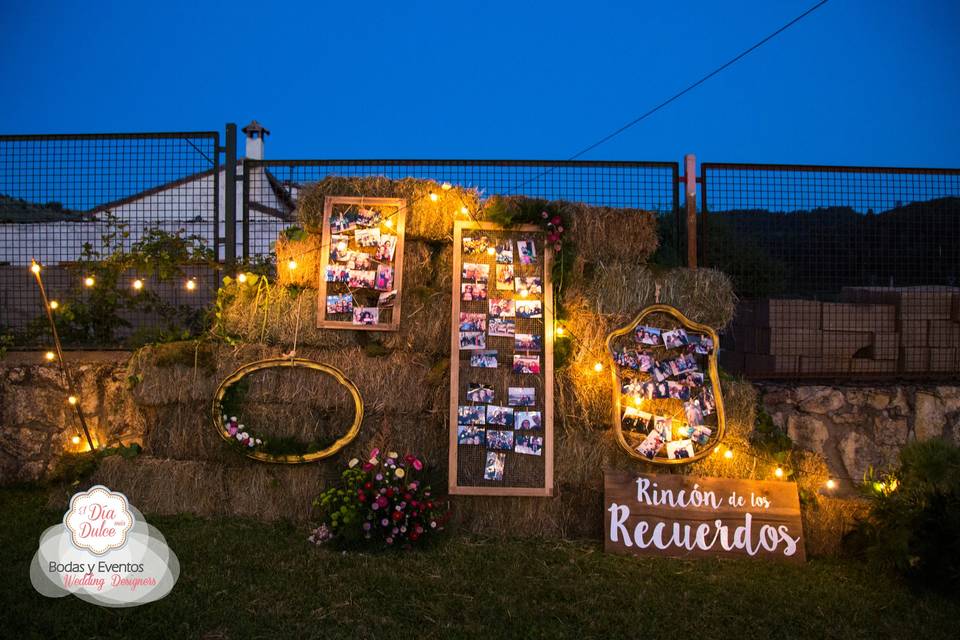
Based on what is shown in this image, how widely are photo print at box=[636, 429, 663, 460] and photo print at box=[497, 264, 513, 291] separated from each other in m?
1.71

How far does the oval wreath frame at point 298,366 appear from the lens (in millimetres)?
5590

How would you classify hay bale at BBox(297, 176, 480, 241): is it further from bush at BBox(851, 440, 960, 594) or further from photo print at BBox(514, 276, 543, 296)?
bush at BBox(851, 440, 960, 594)

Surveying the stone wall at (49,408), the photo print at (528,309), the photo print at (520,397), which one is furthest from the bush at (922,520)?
the stone wall at (49,408)

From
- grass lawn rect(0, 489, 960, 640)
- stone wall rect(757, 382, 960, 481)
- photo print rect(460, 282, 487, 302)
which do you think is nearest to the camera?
grass lawn rect(0, 489, 960, 640)

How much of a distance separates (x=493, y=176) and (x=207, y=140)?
307 cm

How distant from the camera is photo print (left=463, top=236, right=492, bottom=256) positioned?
19.5 ft

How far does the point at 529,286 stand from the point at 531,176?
1628 mm

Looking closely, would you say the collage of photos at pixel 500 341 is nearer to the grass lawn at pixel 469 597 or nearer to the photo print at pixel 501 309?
the photo print at pixel 501 309

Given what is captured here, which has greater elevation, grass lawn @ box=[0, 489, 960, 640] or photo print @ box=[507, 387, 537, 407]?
photo print @ box=[507, 387, 537, 407]

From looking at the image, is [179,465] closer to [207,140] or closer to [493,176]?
[207,140]

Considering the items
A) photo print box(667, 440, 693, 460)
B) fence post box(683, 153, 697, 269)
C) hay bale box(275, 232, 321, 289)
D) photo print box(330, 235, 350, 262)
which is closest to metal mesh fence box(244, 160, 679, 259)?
fence post box(683, 153, 697, 269)

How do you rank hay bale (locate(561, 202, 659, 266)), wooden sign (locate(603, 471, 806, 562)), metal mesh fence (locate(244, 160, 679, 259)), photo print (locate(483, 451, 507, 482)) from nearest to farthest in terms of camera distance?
wooden sign (locate(603, 471, 806, 562)), photo print (locate(483, 451, 507, 482)), hay bale (locate(561, 202, 659, 266)), metal mesh fence (locate(244, 160, 679, 259))

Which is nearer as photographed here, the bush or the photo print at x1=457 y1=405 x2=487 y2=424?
the bush

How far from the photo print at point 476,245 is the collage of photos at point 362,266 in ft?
2.06
